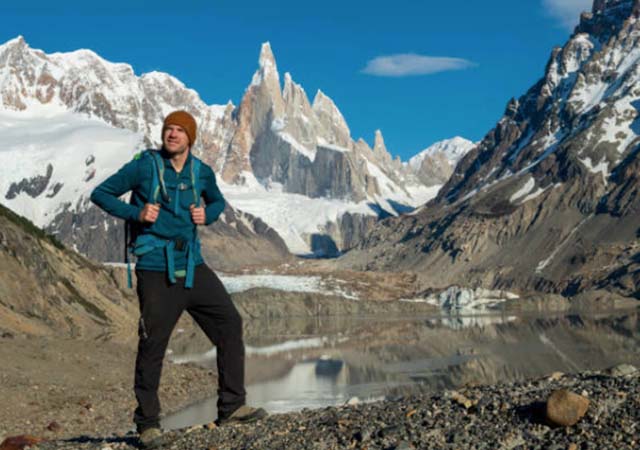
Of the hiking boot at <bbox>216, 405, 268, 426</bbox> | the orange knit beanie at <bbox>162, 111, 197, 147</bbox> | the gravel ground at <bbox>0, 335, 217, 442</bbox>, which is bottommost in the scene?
the gravel ground at <bbox>0, 335, 217, 442</bbox>

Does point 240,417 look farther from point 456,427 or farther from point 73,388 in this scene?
point 73,388

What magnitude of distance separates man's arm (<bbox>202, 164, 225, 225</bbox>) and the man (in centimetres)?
1

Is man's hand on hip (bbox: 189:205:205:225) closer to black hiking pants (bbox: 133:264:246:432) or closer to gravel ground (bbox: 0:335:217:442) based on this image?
black hiking pants (bbox: 133:264:246:432)

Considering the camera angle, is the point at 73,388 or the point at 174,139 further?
the point at 73,388

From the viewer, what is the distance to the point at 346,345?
297ft

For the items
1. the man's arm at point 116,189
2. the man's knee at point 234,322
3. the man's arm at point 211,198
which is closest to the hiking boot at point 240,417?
the man's knee at point 234,322

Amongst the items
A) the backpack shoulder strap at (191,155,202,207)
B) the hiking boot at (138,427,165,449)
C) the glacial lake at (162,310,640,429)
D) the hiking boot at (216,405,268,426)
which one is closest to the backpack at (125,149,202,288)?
the backpack shoulder strap at (191,155,202,207)

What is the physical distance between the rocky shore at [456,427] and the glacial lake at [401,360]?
17.8 meters

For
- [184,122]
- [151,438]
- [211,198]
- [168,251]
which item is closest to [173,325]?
[168,251]

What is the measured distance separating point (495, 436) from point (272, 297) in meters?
188

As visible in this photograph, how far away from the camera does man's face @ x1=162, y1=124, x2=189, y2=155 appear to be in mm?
11594

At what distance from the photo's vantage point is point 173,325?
38.7 feet

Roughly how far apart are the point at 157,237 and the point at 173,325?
48.1 inches

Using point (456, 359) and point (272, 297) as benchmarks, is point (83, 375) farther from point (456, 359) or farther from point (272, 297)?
point (272, 297)
